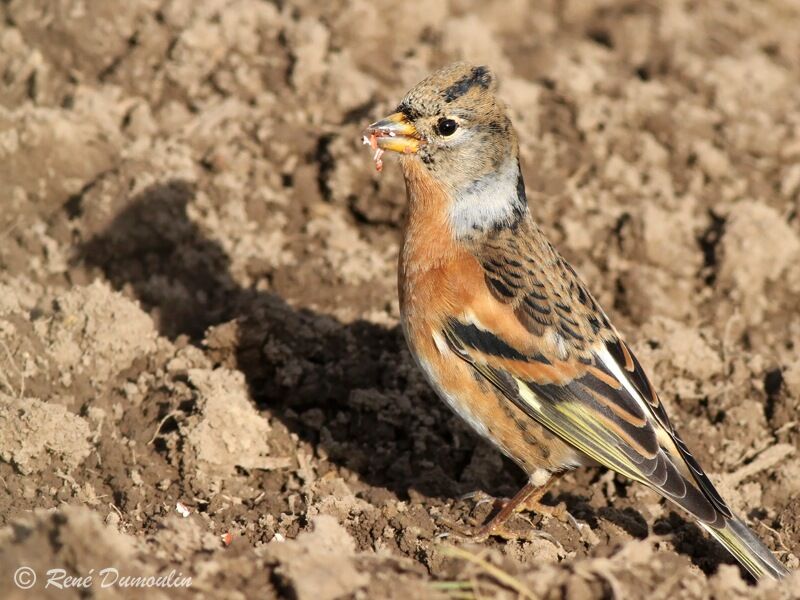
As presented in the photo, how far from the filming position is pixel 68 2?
7980 millimetres

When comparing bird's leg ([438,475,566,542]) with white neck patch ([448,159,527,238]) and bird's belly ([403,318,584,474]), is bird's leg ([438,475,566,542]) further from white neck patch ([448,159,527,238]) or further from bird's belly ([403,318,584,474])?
white neck patch ([448,159,527,238])

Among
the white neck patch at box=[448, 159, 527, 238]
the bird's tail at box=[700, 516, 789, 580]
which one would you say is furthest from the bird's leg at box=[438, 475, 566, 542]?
the white neck patch at box=[448, 159, 527, 238]

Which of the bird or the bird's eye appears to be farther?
the bird's eye

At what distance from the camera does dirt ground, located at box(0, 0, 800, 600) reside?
4.61m

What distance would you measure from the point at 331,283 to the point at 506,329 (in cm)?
188

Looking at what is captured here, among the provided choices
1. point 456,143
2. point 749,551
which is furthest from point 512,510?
point 456,143

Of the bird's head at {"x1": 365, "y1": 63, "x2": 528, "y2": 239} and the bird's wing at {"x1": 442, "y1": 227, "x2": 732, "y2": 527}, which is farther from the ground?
the bird's head at {"x1": 365, "y1": 63, "x2": 528, "y2": 239}

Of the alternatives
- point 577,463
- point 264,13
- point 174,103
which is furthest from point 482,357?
point 264,13

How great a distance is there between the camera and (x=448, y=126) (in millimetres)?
5383

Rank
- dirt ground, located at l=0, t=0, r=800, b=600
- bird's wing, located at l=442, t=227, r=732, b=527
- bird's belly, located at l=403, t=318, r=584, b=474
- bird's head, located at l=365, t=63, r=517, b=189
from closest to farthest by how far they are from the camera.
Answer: dirt ground, located at l=0, t=0, r=800, b=600 → bird's wing, located at l=442, t=227, r=732, b=527 → bird's belly, located at l=403, t=318, r=584, b=474 → bird's head, located at l=365, t=63, r=517, b=189

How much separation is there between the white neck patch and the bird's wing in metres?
0.17

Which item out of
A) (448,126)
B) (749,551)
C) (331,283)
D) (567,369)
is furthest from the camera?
(331,283)

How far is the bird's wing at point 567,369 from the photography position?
16.0ft

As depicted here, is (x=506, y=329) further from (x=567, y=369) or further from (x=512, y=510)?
(x=512, y=510)
